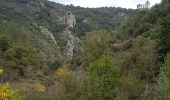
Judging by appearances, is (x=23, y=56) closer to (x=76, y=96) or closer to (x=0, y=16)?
(x=76, y=96)

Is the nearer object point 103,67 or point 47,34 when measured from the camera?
point 103,67

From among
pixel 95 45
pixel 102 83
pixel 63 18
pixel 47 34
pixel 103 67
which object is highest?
pixel 95 45

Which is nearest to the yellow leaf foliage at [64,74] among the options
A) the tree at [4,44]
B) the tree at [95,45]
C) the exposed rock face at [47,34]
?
the tree at [95,45]

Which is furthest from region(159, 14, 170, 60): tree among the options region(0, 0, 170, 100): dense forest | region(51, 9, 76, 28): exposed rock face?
region(51, 9, 76, 28): exposed rock face

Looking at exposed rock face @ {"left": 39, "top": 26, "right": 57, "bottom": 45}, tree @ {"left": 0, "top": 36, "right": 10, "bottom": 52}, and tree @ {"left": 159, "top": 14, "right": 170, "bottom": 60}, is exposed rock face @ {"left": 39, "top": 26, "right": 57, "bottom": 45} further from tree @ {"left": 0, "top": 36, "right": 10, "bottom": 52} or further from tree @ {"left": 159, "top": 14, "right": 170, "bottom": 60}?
tree @ {"left": 159, "top": 14, "right": 170, "bottom": 60}

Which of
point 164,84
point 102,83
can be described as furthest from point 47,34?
point 164,84

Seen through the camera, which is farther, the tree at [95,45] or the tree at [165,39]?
the tree at [95,45]

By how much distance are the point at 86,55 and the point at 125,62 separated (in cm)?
1539

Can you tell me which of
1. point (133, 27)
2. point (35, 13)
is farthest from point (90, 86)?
point (35, 13)

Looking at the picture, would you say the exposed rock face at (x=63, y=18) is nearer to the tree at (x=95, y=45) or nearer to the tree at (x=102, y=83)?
the tree at (x=95, y=45)

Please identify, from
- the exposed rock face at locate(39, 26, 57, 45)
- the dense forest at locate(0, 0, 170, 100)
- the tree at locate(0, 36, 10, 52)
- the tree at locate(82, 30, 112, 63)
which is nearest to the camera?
the dense forest at locate(0, 0, 170, 100)

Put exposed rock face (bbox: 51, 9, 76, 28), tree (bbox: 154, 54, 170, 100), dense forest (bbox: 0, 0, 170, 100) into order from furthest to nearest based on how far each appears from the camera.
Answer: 1. exposed rock face (bbox: 51, 9, 76, 28)
2. dense forest (bbox: 0, 0, 170, 100)
3. tree (bbox: 154, 54, 170, 100)

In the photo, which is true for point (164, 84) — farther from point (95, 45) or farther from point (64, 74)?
point (95, 45)

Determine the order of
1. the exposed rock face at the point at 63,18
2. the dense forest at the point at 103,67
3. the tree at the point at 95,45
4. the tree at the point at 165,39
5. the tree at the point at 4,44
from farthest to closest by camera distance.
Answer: the exposed rock face at the point at 63,18 → the tree at the point at 4,44 → the tree at the point at 95,45 → the tree at the point at 165,39 → the dense forest at the point at 103,67
